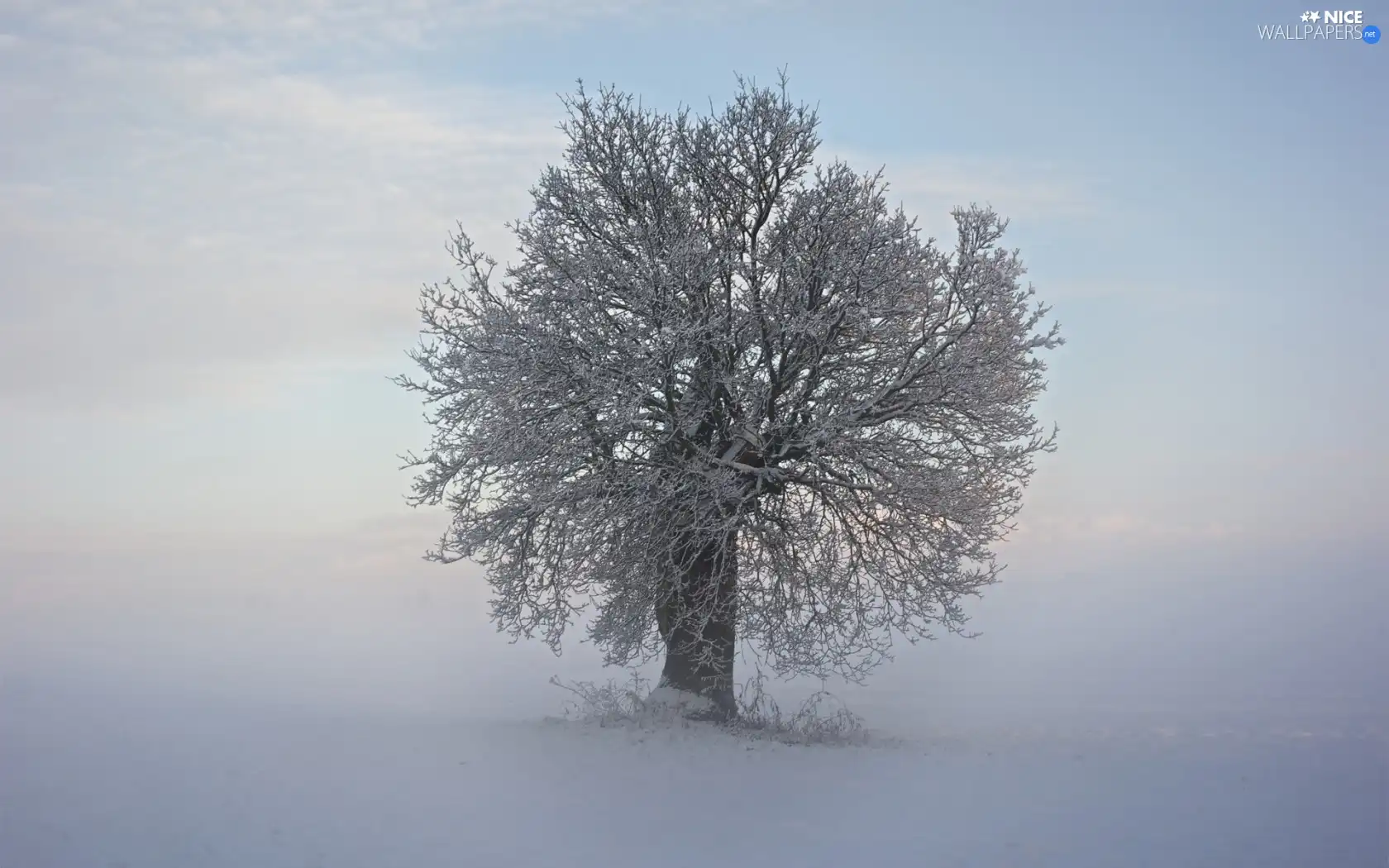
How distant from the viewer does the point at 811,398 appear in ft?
52.2

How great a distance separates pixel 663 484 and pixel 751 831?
4801 millimetres

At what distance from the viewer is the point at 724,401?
620 inches

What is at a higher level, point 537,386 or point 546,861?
point 537,386

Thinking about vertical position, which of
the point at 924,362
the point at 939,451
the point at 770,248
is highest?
the point at 770,248

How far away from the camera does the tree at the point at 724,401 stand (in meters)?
15.1

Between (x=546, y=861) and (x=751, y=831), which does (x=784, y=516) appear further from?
(x=546, y=861)

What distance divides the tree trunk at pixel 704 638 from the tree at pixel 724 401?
0.04 meters

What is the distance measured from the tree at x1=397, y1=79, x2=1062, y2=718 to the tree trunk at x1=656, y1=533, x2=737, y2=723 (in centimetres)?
4

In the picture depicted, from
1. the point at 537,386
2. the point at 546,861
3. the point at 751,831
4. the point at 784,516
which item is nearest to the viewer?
the point at 546,861

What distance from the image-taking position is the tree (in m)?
15.1

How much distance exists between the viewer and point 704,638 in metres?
16.2

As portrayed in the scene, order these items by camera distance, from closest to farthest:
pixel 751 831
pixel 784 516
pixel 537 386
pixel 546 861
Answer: pixel 546 861, pixel 751 831, pixel 537 386, pixel 784 516

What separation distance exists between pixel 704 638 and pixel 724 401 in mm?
3371

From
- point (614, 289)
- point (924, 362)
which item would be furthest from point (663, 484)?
point (924, 362)
